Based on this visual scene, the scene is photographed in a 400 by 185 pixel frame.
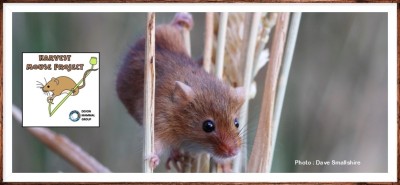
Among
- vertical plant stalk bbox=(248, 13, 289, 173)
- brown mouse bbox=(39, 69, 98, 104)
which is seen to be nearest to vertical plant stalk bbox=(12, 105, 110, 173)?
brown mouse bbox=(39, 69, 98, 104)

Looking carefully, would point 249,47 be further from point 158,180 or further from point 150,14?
point 158,180

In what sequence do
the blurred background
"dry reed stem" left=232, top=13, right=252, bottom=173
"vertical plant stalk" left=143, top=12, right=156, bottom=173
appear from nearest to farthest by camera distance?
"vertical plant stalk" left=143, top=12, right=156, bottom=173 → "dry reed stem" left=232, top=13, right=252, bottom=173 → the blurred background

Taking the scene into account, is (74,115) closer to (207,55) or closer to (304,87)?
(207,55)

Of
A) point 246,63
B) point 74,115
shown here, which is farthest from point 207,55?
point 74,115

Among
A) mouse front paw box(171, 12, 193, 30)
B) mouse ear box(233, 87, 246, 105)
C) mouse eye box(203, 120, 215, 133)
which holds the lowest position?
mouse eye box(203, 120, 215, 133)

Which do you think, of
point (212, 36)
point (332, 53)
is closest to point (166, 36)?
point (212, 36)

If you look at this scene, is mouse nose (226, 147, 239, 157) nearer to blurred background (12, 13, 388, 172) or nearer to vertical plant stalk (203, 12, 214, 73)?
blurred background (12, 13, 388, 172)
